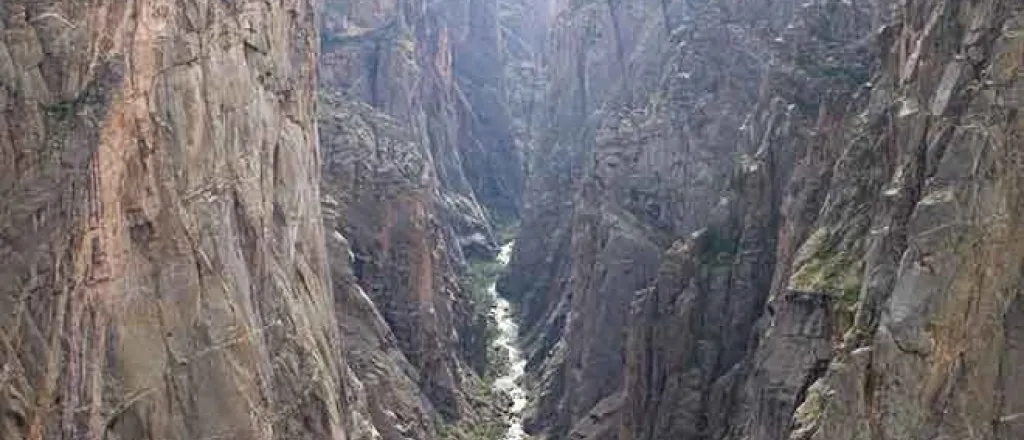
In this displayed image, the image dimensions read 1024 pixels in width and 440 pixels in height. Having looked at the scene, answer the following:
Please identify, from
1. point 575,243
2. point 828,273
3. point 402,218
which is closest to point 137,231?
point 828,273

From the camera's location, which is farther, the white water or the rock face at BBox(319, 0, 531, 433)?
the white water

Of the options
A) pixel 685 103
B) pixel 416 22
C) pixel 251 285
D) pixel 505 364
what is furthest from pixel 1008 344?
pixel 416 22

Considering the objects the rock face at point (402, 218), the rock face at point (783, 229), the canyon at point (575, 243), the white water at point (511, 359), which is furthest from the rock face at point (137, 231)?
the white water at point (511, 359)

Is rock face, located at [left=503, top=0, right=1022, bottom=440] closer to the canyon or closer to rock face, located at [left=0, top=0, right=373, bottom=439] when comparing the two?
the canyon

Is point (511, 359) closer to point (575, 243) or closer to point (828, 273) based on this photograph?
point (575, 243)

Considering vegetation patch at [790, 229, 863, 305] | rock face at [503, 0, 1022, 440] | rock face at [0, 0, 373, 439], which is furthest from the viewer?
vegetation patch at [790, 229, 863, 305]

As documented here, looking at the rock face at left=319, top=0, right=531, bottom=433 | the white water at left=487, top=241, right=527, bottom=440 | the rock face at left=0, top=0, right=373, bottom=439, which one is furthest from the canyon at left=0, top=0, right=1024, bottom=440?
the white water at left=487, top=241, right=527, bottom=440

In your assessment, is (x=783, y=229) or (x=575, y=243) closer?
(x=783, y=229)
